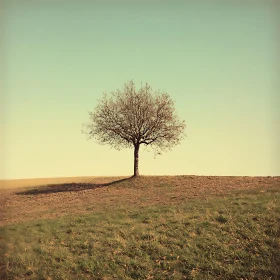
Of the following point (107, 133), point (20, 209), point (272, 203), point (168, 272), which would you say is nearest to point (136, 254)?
point (168, 272)

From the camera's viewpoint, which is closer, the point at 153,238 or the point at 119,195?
the point at 153,238

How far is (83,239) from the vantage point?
20.5 m

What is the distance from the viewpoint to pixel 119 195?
33844 mm

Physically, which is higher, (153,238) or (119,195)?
(119,195)

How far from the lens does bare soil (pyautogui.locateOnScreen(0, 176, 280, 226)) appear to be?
29.2 meters

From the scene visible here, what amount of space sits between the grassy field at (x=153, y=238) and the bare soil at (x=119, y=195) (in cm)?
29

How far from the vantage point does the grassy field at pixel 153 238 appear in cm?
1678

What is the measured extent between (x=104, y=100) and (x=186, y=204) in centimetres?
2339

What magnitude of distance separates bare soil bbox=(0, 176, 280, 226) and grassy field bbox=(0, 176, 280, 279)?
0.95ft

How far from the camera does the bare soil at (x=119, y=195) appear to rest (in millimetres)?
29150

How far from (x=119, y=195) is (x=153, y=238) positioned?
14565 millimetres

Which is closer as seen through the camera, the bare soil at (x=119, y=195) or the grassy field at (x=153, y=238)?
Answer: the grassy field at (x=153, y=238)

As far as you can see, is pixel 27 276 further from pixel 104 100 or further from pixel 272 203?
pixel 104 100

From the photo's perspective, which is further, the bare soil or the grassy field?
the bare soil
